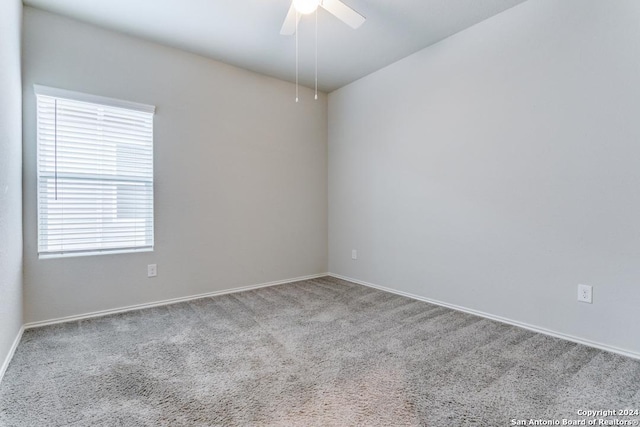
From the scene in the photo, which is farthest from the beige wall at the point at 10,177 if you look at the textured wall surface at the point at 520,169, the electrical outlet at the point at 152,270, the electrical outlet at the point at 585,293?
the electrical outlet at the point at 585,293

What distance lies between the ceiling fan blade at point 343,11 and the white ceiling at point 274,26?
0.32 meters

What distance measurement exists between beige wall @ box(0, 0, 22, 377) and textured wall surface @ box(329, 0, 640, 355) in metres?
3.11

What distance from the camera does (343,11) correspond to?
214cm

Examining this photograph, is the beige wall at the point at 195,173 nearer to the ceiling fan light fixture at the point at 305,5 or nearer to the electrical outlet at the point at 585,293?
the ceiling fan light fixture at the point at 305,5

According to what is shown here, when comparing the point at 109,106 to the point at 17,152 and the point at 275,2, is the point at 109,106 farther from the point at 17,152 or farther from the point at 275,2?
the point at 275,2

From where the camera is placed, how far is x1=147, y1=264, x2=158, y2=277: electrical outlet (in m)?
2.97

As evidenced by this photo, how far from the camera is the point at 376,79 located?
362 centimetres

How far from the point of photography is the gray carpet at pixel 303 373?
1431 millimetres

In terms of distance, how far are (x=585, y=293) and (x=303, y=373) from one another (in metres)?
2.04

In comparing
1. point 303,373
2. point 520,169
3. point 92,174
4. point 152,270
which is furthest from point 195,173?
point 520,169

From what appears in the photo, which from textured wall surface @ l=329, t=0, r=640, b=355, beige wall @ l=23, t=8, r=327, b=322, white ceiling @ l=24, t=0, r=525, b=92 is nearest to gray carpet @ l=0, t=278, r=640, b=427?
textured wall surface @ l=329, t=0, r=640, b=355

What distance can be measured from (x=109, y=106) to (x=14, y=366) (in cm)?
207

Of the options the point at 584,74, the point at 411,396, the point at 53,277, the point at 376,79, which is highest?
the point at 376,79

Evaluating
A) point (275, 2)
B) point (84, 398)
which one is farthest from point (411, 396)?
point (275, 2)
